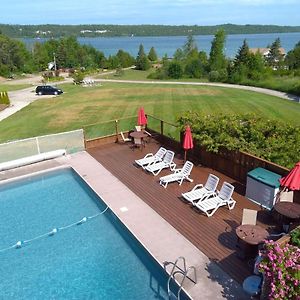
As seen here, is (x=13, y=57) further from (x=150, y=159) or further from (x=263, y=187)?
(x=263, y=187)

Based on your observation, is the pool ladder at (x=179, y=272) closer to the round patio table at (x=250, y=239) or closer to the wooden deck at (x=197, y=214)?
the wooden deck at (x=197, y=214)

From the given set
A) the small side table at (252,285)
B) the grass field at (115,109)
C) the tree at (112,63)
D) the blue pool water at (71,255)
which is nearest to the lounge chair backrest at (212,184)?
the blue pool water at (71,255)

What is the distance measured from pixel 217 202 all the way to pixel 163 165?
12.5ft

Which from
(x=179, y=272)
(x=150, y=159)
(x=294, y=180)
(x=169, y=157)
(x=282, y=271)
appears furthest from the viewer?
(x=150, y=159)

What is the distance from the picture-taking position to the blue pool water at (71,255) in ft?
25.8

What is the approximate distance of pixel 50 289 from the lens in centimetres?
794

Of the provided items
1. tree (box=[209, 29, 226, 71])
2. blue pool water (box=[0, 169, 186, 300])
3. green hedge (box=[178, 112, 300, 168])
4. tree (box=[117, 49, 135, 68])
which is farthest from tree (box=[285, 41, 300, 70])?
blue pool water (box=[0, 169, 186, 300])

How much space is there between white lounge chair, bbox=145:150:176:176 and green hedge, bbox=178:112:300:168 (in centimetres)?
135

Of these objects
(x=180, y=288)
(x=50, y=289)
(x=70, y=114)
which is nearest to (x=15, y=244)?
(x=50, y=289)

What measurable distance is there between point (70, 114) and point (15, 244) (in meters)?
19.3

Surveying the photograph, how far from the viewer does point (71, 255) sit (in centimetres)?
916

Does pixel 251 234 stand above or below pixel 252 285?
above

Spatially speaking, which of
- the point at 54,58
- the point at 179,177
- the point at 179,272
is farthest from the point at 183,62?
the point at 179,272

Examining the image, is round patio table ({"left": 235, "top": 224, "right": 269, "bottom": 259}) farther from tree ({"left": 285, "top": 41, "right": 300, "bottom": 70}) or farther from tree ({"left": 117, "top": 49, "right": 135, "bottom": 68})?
tree ({"left": 117, "top": 49, "right": 135, "bottom": 68})
